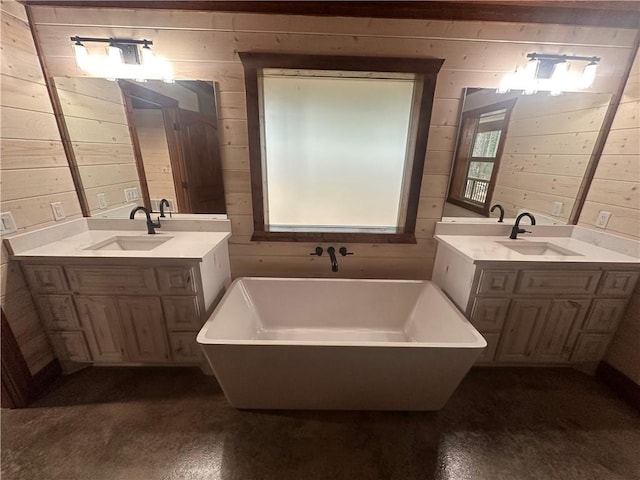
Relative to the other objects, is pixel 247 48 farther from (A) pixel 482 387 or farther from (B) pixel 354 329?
(A) pixel 482 387

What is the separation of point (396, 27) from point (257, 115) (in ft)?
3.22

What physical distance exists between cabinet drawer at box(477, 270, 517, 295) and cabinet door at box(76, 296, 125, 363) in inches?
88.3

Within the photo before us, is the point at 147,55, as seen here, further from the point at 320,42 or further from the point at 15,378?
the point at 15,378

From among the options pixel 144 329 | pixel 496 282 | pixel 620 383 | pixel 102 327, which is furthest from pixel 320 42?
pixel 620 383

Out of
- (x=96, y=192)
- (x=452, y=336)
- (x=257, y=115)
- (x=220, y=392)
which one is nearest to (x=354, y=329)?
(x=452, y=336)

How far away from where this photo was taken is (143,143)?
5.62ft

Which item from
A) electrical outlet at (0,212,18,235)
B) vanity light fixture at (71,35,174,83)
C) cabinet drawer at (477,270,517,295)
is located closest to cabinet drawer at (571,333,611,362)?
cabinet drawer at (477,270,517,295)

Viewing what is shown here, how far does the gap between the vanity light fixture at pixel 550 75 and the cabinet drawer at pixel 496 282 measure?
1.18m

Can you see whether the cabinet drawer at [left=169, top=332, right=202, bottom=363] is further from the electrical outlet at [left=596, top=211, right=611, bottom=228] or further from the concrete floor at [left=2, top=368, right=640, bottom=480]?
the electrical outlet at [left=596, top=211, right=611, bottom=228]

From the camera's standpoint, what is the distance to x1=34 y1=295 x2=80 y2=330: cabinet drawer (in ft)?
4.84

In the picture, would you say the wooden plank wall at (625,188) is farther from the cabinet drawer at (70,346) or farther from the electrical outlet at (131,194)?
the cabinet drawer at (70,346)

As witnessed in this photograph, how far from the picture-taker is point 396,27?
1462mm

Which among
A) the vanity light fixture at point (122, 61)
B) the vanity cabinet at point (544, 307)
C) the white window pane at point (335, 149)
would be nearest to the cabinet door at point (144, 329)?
the white window pane at point (335, 149)

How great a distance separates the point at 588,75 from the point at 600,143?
47 centimetres
